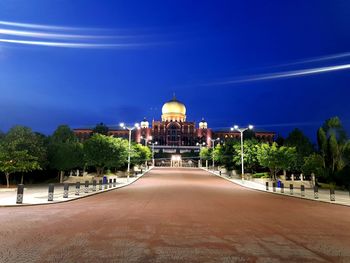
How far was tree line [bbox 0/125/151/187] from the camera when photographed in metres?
27.9

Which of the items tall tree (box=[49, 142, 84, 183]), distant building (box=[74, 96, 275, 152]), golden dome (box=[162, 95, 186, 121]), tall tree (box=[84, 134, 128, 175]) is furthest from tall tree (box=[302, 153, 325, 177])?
golden dome (box=[162, 95, 186, 121])

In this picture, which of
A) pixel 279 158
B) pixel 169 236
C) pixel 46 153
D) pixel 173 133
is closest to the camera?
pixel 169 236

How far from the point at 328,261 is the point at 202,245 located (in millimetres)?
3190

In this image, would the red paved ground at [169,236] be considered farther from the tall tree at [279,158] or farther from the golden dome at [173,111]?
the golden dome at [173,111]

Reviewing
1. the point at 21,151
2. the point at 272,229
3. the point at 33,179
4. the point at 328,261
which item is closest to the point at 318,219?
the point at 272,229

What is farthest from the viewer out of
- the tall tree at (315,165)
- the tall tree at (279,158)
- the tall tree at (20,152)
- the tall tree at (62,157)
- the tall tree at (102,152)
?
the tall tree at (102,152)

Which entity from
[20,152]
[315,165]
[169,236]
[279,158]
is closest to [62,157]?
[20,152]

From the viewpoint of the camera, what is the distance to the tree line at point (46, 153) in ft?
91.5

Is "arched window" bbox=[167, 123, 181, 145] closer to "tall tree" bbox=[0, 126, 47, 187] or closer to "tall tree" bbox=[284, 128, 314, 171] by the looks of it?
"tall tree" bbox=[284, 128, 314, 171]

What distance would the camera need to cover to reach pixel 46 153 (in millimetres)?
34562

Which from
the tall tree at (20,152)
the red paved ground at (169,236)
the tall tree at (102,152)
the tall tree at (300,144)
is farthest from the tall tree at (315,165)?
the tall tree at (20,152)

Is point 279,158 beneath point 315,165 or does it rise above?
above

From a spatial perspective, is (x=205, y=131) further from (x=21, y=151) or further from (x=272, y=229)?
(x=272, y=229)

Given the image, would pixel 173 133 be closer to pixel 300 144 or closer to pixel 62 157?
pixel 300 144
